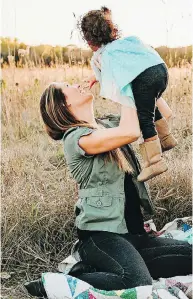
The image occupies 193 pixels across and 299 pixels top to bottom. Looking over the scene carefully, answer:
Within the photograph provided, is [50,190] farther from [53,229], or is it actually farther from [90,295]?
[90,295]

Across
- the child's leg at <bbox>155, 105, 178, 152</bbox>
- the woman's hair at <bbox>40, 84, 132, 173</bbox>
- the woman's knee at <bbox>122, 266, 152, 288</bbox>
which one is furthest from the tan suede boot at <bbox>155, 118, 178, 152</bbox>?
the woman's knee at <bbox>122, 266, 152, 288</bbox>

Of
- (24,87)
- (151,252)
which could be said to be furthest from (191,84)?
(151,252)

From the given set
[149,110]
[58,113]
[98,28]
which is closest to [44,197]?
[58,113]

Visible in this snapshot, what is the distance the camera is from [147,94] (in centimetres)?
263

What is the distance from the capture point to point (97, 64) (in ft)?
9.06

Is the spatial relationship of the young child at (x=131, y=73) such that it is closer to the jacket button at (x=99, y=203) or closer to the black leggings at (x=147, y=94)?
the black leggings at (x=147, y=94)

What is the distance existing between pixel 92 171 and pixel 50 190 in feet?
2.90

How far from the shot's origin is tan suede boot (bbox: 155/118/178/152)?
2857 mm

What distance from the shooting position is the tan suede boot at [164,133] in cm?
286

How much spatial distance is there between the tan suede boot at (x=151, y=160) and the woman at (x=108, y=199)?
0.06m

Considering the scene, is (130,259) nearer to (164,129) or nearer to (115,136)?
(115,136)

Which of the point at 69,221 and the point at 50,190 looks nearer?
the point at 69,221

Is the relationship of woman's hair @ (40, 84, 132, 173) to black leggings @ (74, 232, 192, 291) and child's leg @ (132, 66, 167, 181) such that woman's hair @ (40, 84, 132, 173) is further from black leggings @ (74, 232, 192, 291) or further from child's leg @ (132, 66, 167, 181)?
black leggings @ (74, 232, 192, 291)

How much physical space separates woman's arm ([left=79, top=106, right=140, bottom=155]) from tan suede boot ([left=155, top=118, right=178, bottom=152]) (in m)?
0.37
